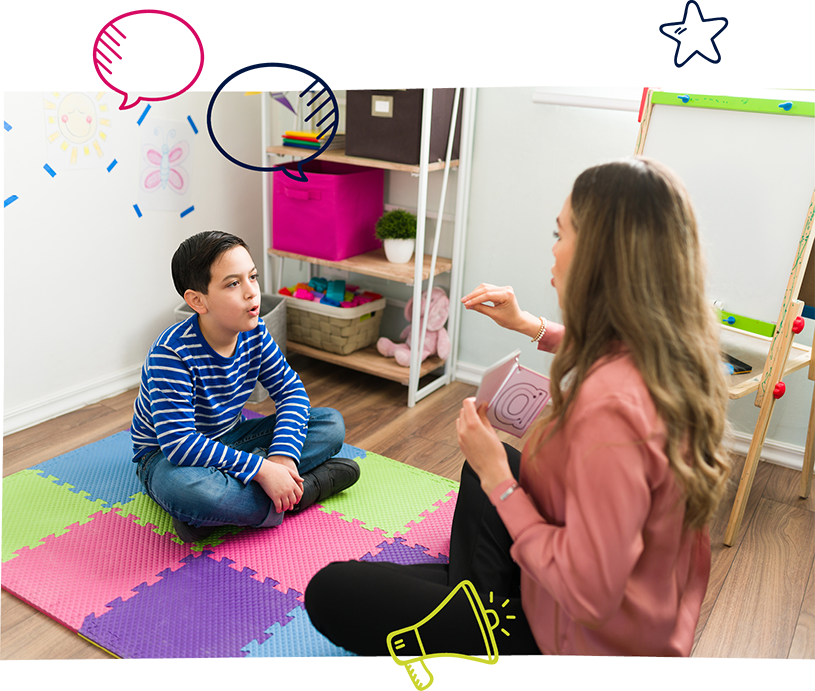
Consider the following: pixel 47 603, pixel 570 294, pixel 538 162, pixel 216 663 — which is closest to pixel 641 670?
pixel 570 294

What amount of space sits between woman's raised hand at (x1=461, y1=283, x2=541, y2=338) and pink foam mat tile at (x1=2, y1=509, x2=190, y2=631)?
852 millimetres

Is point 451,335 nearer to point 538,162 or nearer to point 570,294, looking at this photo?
point 538,162

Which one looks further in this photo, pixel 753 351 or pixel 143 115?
pixel 143 115

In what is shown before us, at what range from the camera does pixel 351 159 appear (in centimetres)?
243

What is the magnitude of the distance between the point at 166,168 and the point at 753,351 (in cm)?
186

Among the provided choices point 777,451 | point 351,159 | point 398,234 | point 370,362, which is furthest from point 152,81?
point 777,451

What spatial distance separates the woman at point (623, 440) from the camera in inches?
31.8

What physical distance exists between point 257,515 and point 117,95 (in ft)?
4.53

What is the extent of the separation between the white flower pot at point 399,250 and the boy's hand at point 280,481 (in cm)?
101

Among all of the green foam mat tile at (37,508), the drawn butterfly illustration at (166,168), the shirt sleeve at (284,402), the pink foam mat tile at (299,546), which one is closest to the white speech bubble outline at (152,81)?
the drawn butterfly illustration at (166,168)

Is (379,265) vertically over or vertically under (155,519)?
over

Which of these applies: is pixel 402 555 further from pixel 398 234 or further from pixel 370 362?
pixel 398 234

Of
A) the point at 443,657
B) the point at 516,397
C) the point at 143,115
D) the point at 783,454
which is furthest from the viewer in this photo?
the point at 143,115

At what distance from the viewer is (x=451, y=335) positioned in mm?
2717
